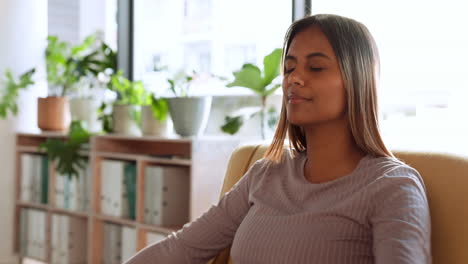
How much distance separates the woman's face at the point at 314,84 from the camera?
1071 millimetres

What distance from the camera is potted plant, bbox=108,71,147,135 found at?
9.43 ft

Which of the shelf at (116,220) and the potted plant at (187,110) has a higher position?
the potted plant at (187,110)

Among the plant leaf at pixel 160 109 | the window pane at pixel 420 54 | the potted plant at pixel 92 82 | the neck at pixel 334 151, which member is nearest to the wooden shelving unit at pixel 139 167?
the plant leaf at pixel 160 109

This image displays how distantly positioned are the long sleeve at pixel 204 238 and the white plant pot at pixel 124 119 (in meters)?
1.70

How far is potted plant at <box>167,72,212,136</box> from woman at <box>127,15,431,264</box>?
121cm

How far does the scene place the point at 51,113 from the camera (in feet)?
10.7

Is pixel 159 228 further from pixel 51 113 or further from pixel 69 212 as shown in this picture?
pixel 51 113

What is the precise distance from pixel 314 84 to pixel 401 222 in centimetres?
32

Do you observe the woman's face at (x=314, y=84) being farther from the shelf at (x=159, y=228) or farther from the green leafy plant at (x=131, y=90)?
the green leafy plant at (x=131, y=90)

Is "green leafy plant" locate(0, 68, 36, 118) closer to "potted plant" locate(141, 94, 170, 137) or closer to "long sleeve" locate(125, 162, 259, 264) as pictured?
"potted plant" locate(141, 94, 170, 137)

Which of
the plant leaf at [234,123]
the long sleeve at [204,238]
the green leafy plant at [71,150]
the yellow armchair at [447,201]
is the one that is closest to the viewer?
the yellow armchair at [447,201]

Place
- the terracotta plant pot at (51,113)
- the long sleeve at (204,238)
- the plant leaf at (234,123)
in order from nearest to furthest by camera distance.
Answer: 1. the long sleeve at (204,238)
2. the plant leaf at (234,123)
3. the terracotta plant pot at (51,113)

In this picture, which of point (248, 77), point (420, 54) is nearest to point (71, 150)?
point (248, 77)

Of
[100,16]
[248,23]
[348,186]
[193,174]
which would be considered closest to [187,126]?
[193,174]
